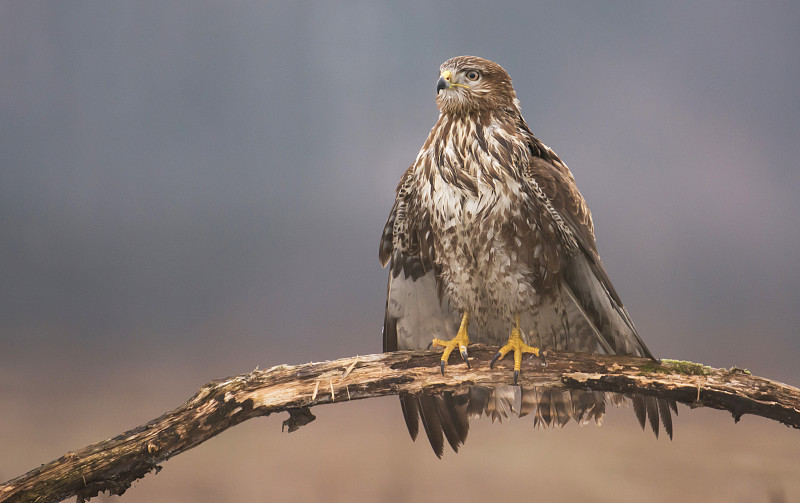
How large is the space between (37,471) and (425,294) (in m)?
2.43

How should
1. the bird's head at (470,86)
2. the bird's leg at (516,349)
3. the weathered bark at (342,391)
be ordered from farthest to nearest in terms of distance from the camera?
the bird's head at (470,86) < the bird's leg at (516,349) < the weathered bark at (342,391)

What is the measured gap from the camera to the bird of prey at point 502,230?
143 inches

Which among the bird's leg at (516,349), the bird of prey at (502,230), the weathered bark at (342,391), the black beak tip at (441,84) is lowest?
the weathered bark at (342,391)

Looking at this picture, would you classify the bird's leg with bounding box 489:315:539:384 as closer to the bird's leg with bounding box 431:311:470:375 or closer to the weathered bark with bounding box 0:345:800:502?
the weathered bark with bounding box 0:345:800:502

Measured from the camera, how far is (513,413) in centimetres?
427

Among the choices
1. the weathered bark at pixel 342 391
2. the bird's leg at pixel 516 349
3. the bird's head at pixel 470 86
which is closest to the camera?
the weathered bark at pixel 342 391

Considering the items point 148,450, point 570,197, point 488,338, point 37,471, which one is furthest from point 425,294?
point 37,471

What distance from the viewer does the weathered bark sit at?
127 inches

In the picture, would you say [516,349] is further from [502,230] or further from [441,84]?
[441,84]

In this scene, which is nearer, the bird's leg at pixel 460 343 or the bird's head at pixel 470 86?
the bird's leg at pixel 460 343

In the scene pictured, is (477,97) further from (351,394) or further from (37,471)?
(37,471)

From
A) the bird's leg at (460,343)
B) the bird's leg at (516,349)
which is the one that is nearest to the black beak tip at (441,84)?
the bird's leg at (460,343)

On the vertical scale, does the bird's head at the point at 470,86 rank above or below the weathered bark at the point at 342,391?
above

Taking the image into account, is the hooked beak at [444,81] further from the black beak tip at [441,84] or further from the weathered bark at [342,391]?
the weathered bark at [342,391]
